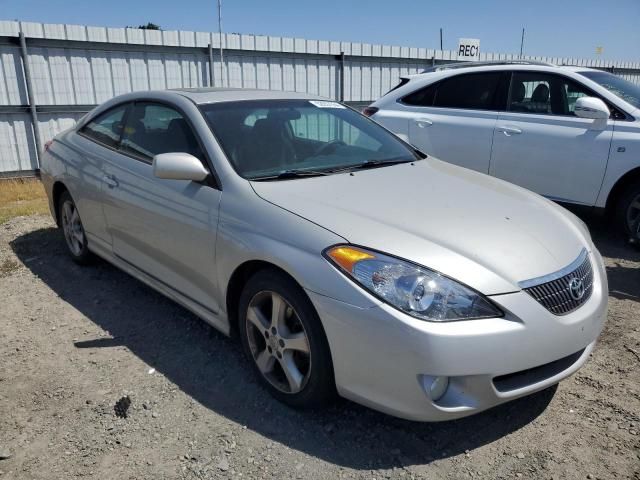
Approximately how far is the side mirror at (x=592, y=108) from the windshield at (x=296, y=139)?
2.11m

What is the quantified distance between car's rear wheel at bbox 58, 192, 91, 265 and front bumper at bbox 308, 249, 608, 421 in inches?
120

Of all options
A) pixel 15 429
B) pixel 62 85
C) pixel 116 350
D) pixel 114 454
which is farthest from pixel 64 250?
pixel 62 85

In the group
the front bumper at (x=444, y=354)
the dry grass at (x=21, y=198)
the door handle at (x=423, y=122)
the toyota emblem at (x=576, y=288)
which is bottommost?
the dry grass at (x=21, y=198)

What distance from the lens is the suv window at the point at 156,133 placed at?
3.42 meters

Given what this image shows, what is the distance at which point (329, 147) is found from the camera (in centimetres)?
363

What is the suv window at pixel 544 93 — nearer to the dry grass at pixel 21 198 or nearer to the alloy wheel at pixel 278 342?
the alloy wheel at pixel 278 342

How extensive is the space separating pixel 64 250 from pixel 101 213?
1523 mm

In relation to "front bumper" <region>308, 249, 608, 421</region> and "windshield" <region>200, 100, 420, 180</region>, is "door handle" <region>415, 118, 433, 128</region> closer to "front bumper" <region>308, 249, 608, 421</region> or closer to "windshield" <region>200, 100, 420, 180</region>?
"windshield" <region>200, 100, 420, 180</region>

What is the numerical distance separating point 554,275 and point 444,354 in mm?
710

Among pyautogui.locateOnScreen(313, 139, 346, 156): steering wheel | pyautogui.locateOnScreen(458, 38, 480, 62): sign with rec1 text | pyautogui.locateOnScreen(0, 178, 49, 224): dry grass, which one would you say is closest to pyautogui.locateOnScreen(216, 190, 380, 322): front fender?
pyautogui.locateOnScreen(313, 139, 346, 156): steering wheel

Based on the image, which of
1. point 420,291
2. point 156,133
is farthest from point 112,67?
point 420,291

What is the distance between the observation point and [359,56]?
11359mm

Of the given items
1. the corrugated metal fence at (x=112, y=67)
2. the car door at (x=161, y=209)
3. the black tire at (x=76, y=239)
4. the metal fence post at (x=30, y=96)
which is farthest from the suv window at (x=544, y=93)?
the metal fence post at (x=30, y=96)

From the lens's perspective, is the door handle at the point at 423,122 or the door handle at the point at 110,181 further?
the door handle at the point at 423,122
